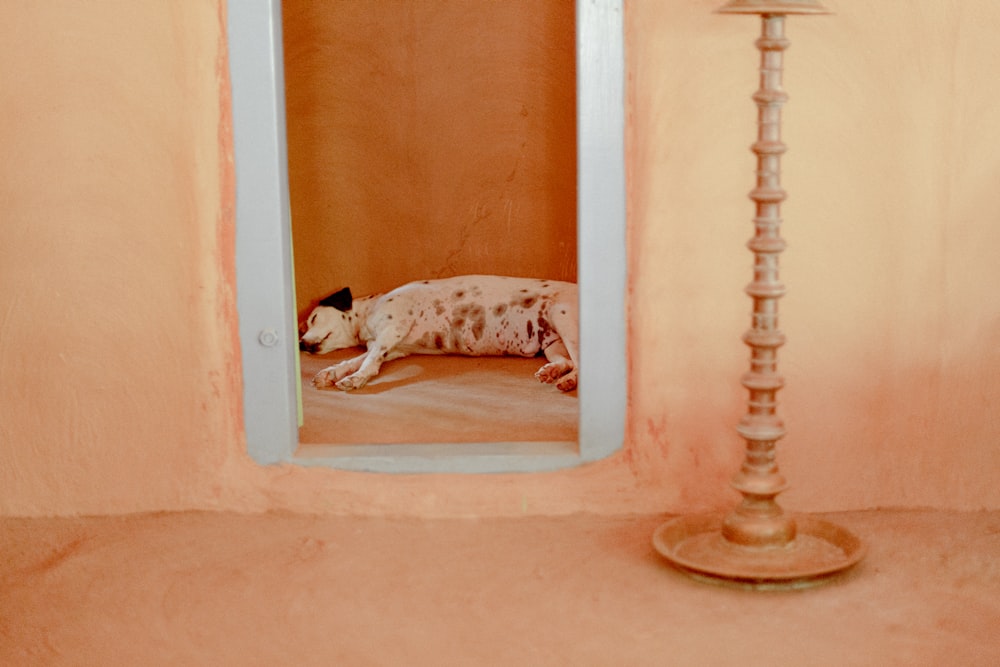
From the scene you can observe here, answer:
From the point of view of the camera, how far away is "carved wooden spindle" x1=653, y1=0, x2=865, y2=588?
2516 mm

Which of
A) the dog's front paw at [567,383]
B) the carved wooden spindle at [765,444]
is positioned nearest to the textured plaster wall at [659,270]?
the carved wooden spindle at [765,444]

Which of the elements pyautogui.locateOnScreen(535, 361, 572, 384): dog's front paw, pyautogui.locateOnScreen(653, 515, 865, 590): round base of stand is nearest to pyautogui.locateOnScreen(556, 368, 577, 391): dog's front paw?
pyautogui.locateOnScreen(535, 361, 572, 384): dog's front paw

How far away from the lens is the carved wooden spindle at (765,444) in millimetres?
2516

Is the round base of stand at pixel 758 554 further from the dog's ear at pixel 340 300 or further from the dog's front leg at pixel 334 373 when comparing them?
the dog's ear at pixel 340 300

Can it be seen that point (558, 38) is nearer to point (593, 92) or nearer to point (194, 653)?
point (593, 92)

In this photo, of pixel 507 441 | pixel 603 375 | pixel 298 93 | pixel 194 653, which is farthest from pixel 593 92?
pixel 298 93

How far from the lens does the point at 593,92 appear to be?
2.97 m

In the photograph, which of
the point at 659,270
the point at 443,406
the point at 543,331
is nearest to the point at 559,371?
the point at 543,331

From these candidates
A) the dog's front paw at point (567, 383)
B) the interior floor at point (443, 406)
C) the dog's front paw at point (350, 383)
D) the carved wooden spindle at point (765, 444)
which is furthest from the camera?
the dog's front paw at point (350, 383)

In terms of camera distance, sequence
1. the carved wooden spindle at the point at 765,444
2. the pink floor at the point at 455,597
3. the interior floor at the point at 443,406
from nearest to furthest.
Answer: the pink floor at the point at 455,597
the carved wooden spindle at the point at 765,444
the interior floor at the point at 443,406

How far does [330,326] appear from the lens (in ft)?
18.5

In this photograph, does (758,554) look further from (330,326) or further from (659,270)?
(330,326)

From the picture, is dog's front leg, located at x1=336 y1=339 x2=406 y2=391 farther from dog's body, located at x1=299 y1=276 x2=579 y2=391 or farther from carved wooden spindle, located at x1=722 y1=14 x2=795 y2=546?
carved wooden spindle, located at x1=722 y1=14 x2=795 y2=546

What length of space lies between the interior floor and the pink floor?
21.3 inches
